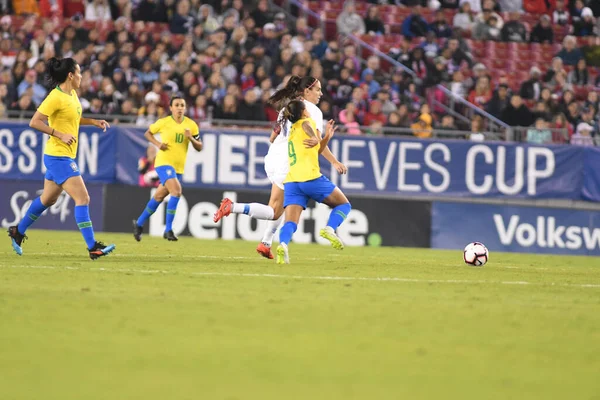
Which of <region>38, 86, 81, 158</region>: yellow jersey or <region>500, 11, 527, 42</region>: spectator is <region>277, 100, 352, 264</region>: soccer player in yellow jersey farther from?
<region>500, 11, 527, 42</region>: spectator

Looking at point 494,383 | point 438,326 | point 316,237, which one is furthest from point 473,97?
point 494,383

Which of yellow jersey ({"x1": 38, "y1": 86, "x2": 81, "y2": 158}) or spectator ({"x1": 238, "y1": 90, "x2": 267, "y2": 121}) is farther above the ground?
spectator ({"x1": 238, "y1": 90, "x2": 267, "y2": 121})

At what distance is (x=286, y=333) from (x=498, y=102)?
1659 cm

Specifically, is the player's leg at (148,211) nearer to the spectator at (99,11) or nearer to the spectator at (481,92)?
the spectator at (99,11)

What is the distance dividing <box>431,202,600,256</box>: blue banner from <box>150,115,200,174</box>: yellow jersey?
5089mm

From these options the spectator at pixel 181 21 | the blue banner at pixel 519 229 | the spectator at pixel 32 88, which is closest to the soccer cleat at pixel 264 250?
the blue banner at pixel 519 229

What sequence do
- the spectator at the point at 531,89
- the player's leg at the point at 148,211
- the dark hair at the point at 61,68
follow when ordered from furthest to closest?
the spectator at the point at 531,89 → the player's leg at the point at 148,211 → the dark hair at the point at 61,68

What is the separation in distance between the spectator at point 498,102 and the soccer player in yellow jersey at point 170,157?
7589 mm

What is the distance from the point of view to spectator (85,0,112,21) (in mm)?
24109

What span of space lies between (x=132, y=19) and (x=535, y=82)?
8.81 meters

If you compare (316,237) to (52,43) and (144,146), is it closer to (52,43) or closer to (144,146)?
(144,146)

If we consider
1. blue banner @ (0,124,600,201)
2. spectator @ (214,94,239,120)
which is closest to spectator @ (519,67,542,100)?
blue banner @ (0,124,600,201)

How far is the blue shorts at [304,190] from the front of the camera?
12.2 m

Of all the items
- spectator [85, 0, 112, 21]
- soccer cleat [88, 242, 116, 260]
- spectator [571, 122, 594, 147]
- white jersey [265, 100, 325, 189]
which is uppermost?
spectator [85, 0, 112, 21]
